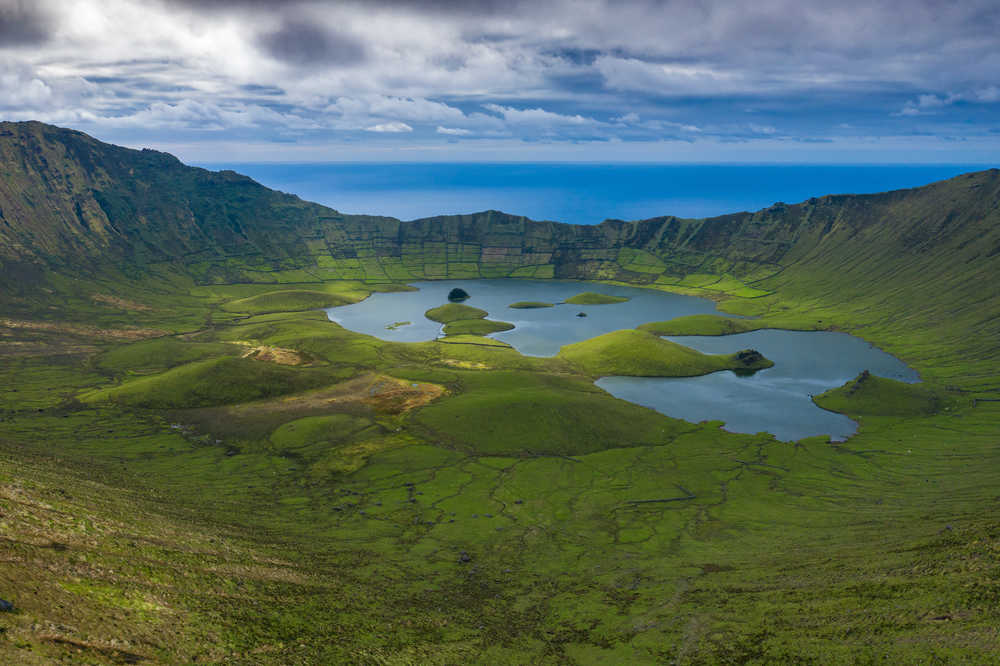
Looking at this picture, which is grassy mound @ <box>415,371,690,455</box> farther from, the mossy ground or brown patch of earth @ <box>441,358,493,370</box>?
brown patch of earth @ <box>441,358,493,370</box>

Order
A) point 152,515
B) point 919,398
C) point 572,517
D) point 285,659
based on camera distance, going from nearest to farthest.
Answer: point 285,659, point 152,515, point 572,517, point 919,398

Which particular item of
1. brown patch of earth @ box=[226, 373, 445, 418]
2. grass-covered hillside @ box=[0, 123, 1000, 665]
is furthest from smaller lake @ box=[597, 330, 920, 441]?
brown patch of earth @ box=[226, 373, 445, 418]

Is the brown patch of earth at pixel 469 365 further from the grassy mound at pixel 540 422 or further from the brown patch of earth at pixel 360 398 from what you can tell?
the grassy mound at pixel 540 422

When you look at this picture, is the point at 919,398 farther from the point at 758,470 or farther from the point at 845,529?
the point at 845,529

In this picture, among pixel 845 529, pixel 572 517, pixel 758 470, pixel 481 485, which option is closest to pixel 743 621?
pixel 845 529

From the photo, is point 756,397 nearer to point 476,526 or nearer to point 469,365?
point 469,365

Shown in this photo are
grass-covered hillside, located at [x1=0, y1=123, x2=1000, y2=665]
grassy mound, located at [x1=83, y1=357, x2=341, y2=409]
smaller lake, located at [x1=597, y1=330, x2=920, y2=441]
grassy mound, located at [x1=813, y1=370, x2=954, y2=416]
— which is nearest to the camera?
grass-covered hillside, located at [x1=0, y1=123, x2=1000, y2=665]
